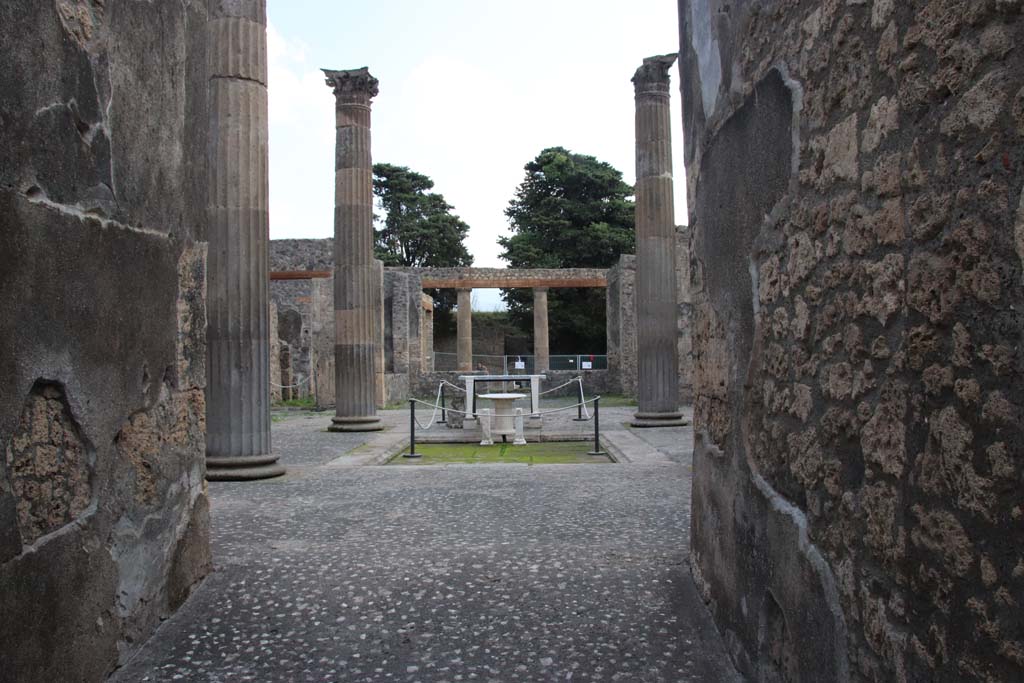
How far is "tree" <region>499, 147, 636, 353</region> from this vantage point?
1296 inches

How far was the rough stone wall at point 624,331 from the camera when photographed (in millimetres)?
19828

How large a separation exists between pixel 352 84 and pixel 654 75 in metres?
4.22

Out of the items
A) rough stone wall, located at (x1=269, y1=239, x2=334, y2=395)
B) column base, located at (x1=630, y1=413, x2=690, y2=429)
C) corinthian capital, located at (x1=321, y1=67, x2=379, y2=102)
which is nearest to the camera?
column base, located at (x1=630, y1=413, x2=690, y2=429)

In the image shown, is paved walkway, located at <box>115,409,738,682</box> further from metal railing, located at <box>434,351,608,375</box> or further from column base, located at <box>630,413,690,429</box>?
metal railing, located at <box>434,351,608,375</box>

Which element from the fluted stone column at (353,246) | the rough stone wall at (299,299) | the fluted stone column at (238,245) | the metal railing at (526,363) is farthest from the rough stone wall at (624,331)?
the fluted stone column at (238,245)

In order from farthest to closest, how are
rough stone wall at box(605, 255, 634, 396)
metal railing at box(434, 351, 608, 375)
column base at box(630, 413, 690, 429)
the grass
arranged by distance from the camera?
metal railing at box(434, 351, 608, 375) → rough stone wall at box(605, 255, 634, 396) → column base at box(630, 413, 690, 429) → the grass

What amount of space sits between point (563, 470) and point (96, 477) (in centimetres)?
424

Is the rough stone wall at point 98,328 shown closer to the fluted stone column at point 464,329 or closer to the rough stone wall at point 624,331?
the rough stone wall at point 624,331

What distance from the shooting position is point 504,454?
856cm

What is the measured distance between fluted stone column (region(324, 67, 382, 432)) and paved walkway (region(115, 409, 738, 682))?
5837mm

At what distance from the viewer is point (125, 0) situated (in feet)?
8.74

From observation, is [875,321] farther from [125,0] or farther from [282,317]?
[282,317]

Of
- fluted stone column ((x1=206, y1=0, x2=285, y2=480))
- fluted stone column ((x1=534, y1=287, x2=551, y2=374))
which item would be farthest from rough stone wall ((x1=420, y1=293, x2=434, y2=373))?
fluted stone column ((x1=206, y1=0, x2=285, y2=480))

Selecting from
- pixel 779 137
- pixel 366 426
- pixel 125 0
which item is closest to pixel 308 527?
pixel 125 0
